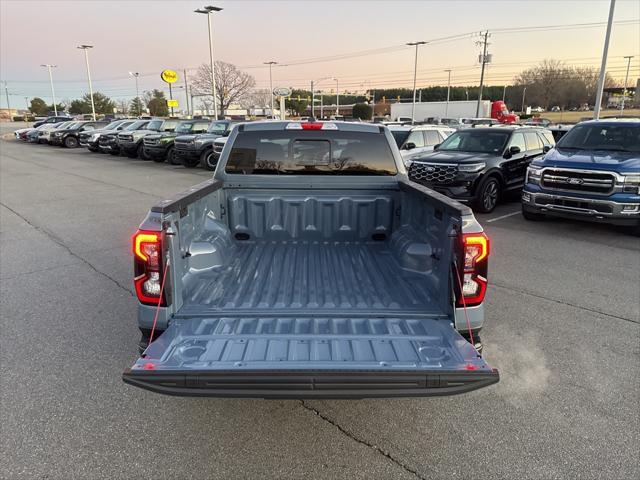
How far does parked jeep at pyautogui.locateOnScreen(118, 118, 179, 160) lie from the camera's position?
73.3 ft

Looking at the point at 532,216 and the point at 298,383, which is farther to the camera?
the point at 532,216

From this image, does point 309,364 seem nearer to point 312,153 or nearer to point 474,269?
point 474,269

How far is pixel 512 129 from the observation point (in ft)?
35.4

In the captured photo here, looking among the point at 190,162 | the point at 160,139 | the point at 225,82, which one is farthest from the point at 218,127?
the point at 225,82

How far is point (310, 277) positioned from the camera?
3609 mm

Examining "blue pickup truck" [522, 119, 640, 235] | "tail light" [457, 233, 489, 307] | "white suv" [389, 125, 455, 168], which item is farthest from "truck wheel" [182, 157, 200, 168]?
"tail light" [457, 233, 489, 307]

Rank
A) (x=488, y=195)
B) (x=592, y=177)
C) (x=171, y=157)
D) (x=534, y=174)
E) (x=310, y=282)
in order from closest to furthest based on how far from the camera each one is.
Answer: (x=310, y=282), (x=592, y=177), (x=534, y=174), (x=488, y=195), (x=171, y=157)

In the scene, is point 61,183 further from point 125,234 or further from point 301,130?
point 301,130

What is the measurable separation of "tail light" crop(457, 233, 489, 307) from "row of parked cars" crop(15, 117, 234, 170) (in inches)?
579

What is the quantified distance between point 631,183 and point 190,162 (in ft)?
49.9

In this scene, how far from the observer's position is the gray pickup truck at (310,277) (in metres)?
2.25

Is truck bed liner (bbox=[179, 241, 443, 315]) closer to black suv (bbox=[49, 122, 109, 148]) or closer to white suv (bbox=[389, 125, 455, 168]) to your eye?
white suv (bbox=[389, 125, 455, 168])

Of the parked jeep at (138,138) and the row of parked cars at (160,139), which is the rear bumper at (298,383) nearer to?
the row of parked cars at (160,139)

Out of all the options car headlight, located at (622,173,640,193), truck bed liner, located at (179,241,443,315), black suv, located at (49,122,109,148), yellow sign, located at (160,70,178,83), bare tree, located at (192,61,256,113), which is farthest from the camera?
bare tree, located at (192,61,256,113)
